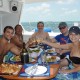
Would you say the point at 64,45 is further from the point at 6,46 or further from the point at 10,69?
the point at 10,69

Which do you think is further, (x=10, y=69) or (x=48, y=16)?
(x=48, y=16)

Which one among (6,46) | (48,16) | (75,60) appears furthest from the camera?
(48,16)

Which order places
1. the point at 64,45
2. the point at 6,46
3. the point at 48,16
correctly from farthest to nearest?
the point at 48,16 → the point at 6,46 → the point at 64,45

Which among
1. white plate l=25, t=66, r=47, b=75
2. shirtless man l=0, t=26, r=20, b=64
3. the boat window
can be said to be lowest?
white plate l=25, t=66, r=47, b=75

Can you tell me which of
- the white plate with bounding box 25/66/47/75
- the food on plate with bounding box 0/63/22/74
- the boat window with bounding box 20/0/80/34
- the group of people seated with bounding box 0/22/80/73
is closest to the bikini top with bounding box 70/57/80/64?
the group of people seated with bounding box 0/22/80/73

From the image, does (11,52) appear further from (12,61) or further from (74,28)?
(74,28)

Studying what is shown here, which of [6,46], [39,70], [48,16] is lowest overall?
[39,70]

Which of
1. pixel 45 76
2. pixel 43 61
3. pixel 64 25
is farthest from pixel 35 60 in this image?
pixel 64 25

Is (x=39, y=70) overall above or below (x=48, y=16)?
A: below

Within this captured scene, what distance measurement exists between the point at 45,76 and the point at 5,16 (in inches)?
158

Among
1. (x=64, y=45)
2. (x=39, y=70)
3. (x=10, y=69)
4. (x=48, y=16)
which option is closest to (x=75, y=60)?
(x=64, y=45)

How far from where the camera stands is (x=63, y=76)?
1.96m

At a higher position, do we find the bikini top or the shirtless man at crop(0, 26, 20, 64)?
the shirtless man at crop(0, 26, 20, 64)

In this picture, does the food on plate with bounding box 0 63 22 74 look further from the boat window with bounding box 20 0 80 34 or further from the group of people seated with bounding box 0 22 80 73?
the boat window with bounding box 20 0 80 34
